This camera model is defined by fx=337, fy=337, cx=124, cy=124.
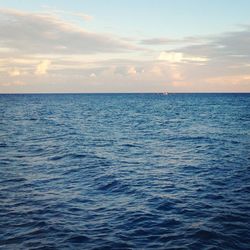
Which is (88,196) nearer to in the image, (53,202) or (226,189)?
(53,202)

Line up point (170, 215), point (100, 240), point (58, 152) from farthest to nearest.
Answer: point (58, 152) < point (170, 215) < point (100, 240)

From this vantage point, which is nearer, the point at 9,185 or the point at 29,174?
the point at 9,185

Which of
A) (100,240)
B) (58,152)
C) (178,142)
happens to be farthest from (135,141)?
(100,240)

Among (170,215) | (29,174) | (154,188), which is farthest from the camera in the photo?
(29,174)

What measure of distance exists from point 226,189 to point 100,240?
9.82 m

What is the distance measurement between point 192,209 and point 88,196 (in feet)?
19.1

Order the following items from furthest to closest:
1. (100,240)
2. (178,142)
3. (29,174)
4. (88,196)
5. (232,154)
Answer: (178,142) → (232,154) → (29,174) → (88,196) → (100,240)

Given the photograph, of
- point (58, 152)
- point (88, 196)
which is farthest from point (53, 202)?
point (58, 152)

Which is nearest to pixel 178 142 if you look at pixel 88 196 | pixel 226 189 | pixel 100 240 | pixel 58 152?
pixel 58 152

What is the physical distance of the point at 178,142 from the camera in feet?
129

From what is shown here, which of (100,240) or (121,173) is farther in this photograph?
(121,173)

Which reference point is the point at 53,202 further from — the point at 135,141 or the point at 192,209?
the point at 135,141

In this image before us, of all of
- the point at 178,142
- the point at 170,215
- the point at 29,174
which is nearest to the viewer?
the point at 170,215

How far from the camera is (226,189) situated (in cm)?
2014
